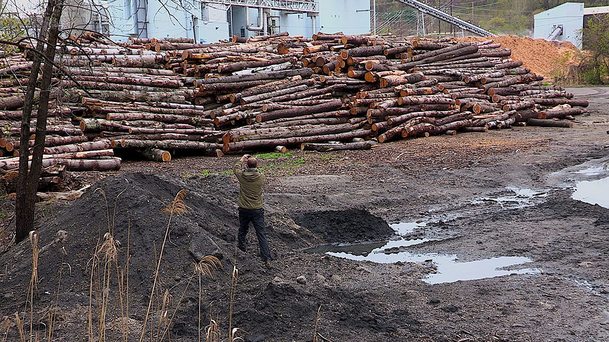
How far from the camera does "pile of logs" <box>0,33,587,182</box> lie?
56.1 feet

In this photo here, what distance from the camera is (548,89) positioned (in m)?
27.8

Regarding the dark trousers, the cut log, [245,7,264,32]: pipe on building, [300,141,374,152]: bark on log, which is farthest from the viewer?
[245,7,264,32]: pipe on building

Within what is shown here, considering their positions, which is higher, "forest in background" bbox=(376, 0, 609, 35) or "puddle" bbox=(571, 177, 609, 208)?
"forest in background" bbox=(376, 0, 609, 35)

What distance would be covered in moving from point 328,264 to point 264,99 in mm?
11732

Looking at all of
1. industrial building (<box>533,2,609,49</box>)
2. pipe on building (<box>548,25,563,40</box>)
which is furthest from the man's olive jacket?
pipe on building (<box>548,25,563,40</box>)

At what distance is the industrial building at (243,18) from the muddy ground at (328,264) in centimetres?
2279

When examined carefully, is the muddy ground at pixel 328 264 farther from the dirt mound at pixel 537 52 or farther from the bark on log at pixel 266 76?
the dirt mound at pixel 537 52

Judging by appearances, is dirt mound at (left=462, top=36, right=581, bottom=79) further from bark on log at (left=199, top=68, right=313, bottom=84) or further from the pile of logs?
bark on log at (left=199, top=68, right=313, bottom=84)

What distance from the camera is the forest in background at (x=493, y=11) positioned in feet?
251

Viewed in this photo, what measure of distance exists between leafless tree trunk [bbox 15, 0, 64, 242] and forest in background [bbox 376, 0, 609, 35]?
64.5 meters

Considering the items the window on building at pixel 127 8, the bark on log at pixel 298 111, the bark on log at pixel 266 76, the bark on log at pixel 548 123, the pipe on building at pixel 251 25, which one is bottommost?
the bark on log at pixel 548 123

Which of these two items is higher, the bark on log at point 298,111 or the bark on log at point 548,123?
the bark on log at point 298,111

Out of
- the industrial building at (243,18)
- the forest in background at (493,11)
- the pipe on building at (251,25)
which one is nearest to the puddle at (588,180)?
the industrial building at (243,18)

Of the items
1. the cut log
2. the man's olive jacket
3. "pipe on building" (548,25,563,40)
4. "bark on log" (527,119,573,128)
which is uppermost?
"pipe on building" (548,25,563,40)
